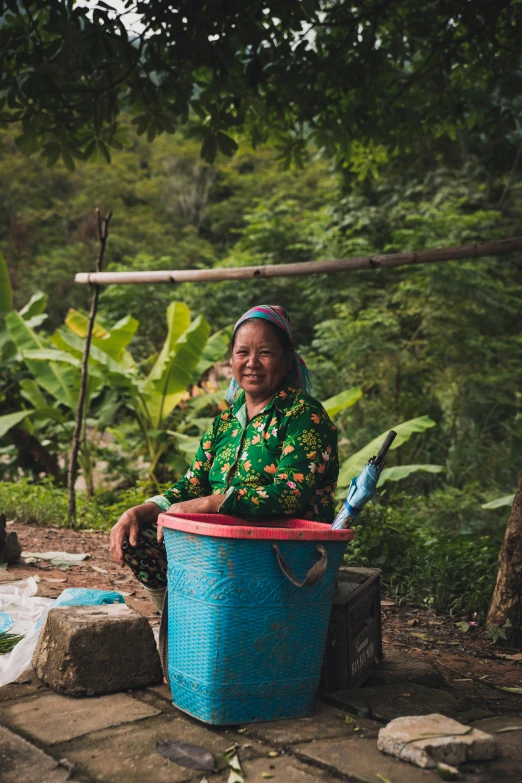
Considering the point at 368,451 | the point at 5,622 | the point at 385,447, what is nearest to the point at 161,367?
the point at 368,451

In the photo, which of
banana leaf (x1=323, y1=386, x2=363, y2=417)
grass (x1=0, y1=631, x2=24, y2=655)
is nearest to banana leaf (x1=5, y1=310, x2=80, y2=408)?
banana leaf (x1=323, y1=386, x2=363, y2=417)

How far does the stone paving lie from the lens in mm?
2082

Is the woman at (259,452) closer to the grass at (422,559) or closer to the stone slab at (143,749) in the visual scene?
the stone slab at (143,749)

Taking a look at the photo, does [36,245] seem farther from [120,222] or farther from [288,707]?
[288,707]

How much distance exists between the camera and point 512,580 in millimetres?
3863

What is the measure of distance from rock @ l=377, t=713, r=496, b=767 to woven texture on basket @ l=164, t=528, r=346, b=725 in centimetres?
37

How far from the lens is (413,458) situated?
9.12 m

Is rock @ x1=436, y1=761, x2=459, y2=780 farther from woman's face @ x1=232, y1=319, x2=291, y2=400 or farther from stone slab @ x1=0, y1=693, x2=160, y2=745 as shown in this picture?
woman's face @ x1=232, y1=319, x2=291, y2=400

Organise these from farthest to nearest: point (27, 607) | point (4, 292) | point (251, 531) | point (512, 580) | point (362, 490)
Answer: point (4, 292)
point (512, 580)
point (27, 607)
point (362, 490)
point (251, 531)

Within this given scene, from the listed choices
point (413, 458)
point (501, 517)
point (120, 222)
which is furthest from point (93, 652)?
point (120, 222)

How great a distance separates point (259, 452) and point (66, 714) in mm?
1076

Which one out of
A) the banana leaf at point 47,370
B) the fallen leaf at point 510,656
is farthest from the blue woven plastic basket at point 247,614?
the banana leaf at point 47,370

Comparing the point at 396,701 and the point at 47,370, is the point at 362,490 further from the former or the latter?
the point at 47,370

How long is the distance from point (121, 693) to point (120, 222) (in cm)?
1991
